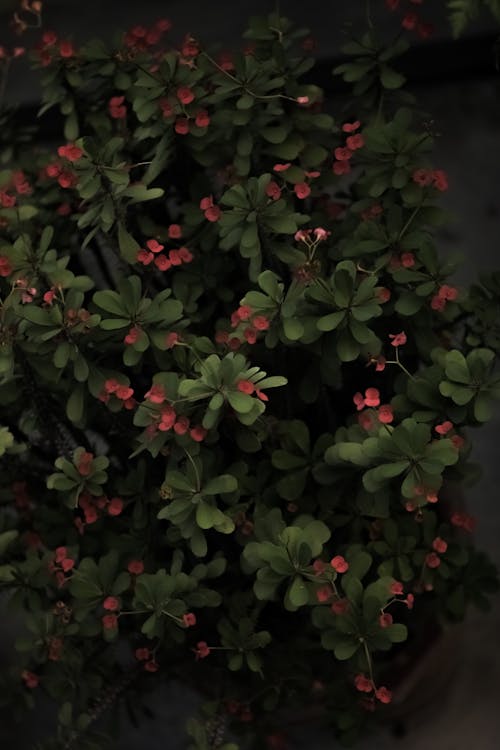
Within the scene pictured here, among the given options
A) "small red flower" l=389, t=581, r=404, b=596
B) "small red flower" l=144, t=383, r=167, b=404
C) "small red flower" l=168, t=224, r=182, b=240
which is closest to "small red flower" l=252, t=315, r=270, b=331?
"small red flower" l=144, t=383, r=167, b=404

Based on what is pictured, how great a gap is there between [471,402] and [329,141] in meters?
0.48

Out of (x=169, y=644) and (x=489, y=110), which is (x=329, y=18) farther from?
(x=169, y=644)

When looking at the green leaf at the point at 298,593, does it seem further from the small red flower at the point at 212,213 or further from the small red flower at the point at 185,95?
the small red flower at the point at 185,95

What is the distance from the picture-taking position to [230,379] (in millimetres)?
1286

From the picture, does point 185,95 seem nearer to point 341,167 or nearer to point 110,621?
point 341,167

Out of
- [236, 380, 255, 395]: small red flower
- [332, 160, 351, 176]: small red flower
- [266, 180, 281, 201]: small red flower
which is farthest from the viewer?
[332, 160, 351, 176]: small red flower

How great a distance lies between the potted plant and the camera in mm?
1354

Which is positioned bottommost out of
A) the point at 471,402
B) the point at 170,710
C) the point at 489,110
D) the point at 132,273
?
the point at 170,710

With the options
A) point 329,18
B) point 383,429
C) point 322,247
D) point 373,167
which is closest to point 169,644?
point 383,429

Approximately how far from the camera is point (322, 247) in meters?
1.53

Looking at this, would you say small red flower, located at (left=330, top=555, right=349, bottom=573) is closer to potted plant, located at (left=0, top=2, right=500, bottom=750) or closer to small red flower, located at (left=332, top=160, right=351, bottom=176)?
potted plant, located at (left=0, top=2, right=500, bottom=750)

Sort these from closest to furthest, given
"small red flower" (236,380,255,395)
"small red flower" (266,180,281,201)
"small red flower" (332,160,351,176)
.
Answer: "small red flower" (236,380,255,395) < "small red flower" (266,180,281,201) < "small red flower" (332,160,351,176)

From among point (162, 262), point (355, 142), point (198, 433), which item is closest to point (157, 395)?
point (198, 433)

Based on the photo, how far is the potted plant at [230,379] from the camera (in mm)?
1354
